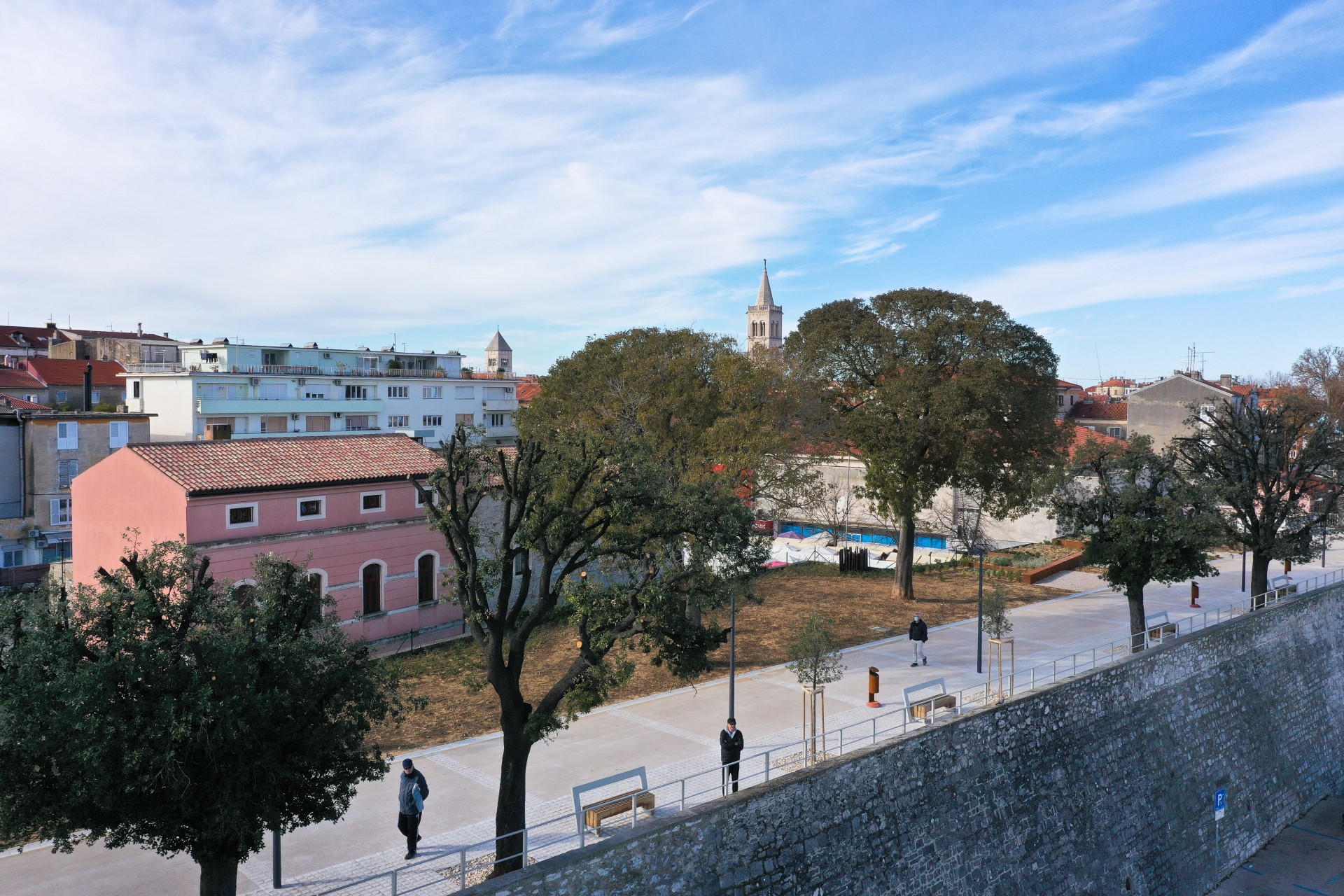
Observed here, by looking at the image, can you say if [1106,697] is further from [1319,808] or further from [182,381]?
[182,381]

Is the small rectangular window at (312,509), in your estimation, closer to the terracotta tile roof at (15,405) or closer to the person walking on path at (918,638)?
the person walking on path at (918,638)

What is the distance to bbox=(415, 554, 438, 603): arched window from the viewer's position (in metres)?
29.5

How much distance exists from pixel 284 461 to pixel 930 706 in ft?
64.1

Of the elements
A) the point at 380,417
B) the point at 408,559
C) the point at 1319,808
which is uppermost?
the point at 380,417

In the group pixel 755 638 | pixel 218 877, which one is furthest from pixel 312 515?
pixel 218 877

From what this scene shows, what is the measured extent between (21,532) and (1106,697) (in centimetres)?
4866

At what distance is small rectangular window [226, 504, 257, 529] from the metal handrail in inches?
564

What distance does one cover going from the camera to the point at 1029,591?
34.5m

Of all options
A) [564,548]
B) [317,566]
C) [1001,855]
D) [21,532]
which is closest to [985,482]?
[1001,855]

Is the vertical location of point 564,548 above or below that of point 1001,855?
above

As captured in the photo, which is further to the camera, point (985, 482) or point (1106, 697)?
point (985, 482)

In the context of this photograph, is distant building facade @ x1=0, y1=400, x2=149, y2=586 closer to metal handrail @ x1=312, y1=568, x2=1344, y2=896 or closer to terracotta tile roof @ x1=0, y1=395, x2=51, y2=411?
terracotta tile roof @ x1=0, y1=395, x2=51, y2=411

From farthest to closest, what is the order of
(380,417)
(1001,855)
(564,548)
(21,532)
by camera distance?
1. (380,417)
2. (21,532)
3. (1001,855)
4. (564,548)

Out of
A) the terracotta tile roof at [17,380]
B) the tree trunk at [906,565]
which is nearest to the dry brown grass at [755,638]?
the tree trunk at [906,565]
